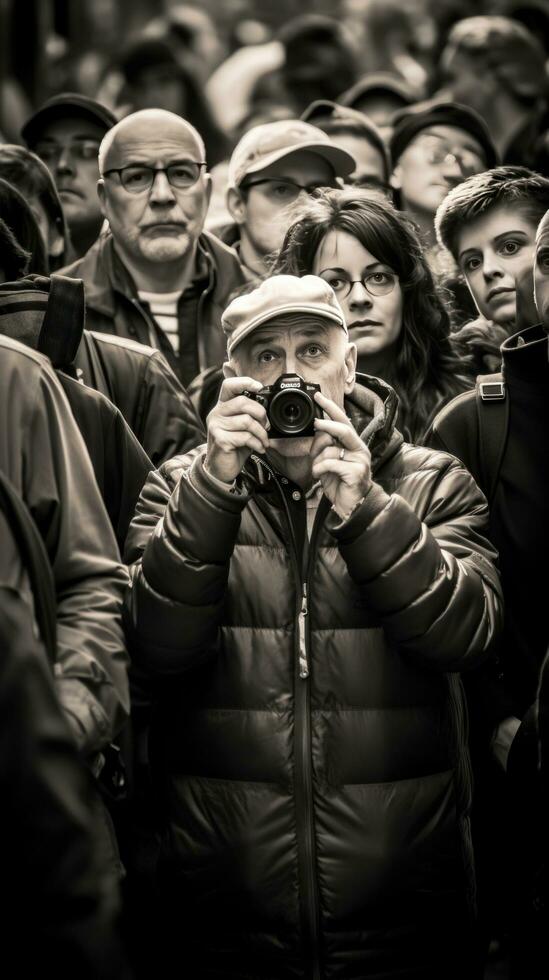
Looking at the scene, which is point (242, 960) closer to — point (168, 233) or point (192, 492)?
point (192, 492)

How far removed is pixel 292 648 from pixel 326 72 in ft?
21.6

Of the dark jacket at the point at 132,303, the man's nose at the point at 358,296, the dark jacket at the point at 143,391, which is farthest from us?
the dark jacket at the point at 132,303

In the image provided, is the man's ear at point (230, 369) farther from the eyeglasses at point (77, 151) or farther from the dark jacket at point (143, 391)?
the eyeglasses at point (77, 151)

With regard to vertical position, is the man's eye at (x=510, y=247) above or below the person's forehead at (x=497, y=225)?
below

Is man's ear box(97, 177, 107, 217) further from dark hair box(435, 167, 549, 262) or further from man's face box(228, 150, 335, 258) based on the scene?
dark hair box(435, 167, 549, 262)

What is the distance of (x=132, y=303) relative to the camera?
480 cm

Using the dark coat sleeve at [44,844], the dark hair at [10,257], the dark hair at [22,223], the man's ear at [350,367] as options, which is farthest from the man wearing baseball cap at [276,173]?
the dark coat sleeve at [44,844]

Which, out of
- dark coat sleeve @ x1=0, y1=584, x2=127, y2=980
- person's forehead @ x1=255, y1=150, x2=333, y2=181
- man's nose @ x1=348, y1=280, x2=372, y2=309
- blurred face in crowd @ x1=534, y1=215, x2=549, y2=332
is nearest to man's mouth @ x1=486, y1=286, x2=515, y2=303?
man's nose @ x1=348, y1=280, x2=372, y2=309

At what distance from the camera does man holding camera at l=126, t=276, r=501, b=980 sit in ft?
9.32

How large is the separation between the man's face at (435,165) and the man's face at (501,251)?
55.7 inches

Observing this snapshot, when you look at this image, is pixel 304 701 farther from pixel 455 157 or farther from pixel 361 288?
pixel 455 157

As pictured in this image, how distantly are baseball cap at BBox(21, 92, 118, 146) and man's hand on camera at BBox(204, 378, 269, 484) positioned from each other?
11.1 ft

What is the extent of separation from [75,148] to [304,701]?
3.74 m

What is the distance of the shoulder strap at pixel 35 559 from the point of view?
7.39ft
